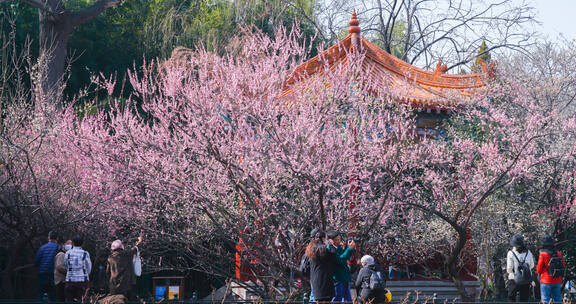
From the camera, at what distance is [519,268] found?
8.80 m

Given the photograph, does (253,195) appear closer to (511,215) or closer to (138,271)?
(138,271)

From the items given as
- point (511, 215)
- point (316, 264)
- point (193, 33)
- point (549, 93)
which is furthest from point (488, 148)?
point (193, 33)

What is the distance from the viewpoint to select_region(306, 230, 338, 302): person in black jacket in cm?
732

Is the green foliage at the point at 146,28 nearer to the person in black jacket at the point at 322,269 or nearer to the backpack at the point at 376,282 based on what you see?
the backpack at the point at 376,282

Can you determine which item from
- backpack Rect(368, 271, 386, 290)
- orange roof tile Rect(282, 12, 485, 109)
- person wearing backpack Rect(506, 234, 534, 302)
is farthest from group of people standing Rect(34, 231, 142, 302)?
orange roof tile Rect(282, 12, 485, 109)

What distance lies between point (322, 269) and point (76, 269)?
Answer: 12.8 ft

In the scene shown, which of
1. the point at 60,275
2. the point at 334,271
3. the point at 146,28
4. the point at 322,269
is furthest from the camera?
the point at 146,28

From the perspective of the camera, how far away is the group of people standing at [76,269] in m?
8.15

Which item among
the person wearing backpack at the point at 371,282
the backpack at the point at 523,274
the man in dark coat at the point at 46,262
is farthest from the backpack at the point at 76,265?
the backpack at the point at 523,274

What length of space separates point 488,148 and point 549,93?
4.42 m

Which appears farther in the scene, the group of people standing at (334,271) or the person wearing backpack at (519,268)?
the person wearing backpack at (519,268)

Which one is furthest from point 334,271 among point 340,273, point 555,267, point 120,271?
point 555,267

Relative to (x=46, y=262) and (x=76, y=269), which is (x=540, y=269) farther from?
(x=46, y=262)

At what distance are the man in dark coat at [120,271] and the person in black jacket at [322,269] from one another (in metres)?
2.48
